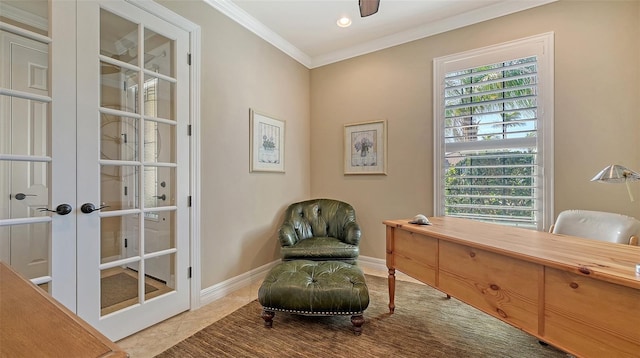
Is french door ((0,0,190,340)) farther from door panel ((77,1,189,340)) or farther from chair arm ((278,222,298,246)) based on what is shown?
chair arm ((278,222,298,246))

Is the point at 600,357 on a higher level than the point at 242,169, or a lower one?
lower

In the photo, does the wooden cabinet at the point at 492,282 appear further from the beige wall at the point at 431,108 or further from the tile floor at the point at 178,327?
the tile floor at the point at 178,327

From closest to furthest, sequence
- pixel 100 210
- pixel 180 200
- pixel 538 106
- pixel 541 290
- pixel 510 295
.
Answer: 1. pixel 541 290
2. pixel 510 295
3. pixel 100 210
4. pixel 180 200
5. pixel 538 106

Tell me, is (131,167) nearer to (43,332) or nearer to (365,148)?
(43,332)

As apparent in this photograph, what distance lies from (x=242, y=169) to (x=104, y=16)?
5.16 ft

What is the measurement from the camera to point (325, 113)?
3814 millimetres

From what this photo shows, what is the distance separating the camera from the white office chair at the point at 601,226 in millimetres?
1696

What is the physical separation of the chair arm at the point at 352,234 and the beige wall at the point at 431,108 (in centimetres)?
55

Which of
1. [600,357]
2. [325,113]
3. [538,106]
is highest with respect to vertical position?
[325,113]

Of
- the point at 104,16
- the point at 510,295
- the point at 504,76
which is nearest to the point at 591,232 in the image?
the point at 510,295

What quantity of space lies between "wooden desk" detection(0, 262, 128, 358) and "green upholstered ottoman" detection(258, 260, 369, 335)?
1406 mm

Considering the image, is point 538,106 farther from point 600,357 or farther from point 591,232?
point 600,357

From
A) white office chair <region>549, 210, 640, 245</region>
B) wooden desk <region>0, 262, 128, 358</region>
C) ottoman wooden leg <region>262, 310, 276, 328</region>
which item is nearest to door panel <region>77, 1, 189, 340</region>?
ottoman wooden leg <region>262, 310, 276, 328</region>

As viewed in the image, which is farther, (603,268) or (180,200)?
(180,200)
